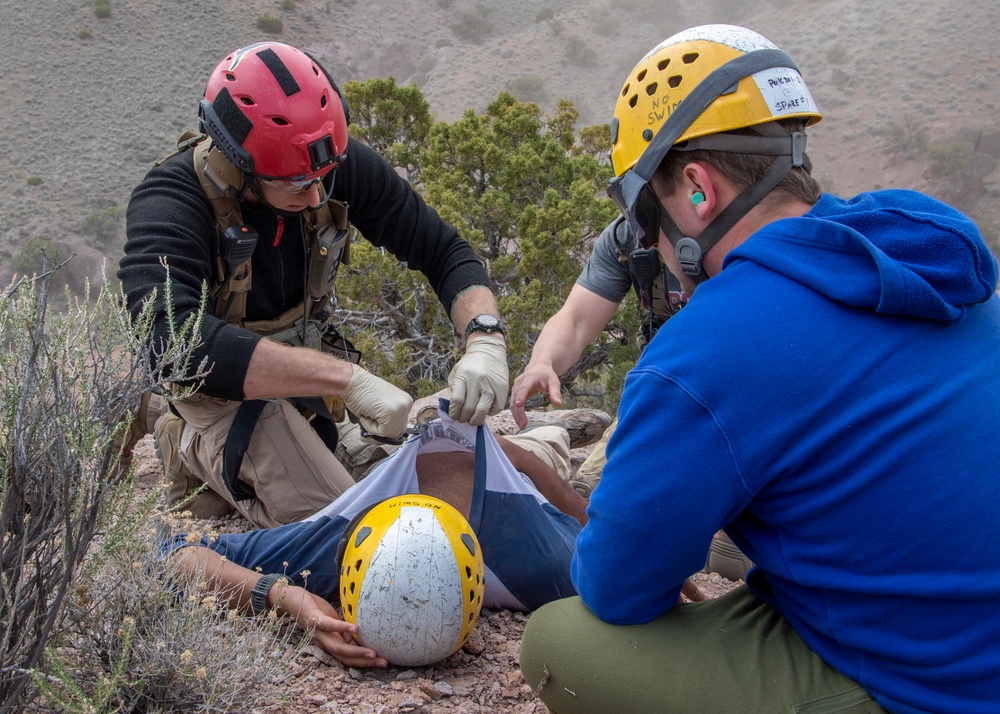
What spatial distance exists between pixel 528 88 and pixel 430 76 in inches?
204

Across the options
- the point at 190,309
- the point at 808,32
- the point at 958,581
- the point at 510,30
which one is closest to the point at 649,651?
the point at 958,581

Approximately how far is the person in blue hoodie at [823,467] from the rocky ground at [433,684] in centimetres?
70

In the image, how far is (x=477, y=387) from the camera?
3223 mm

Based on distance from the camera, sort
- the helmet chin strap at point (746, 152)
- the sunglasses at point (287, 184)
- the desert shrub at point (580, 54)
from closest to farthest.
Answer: the helmet chin strap at point (746, 152), the sunglasses at point (287, 184), the desert shrub at point (580, 54)

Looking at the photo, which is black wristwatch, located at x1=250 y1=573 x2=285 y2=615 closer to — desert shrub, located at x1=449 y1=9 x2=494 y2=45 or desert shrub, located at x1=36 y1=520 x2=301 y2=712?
desert shrub, located at x1=36 y1=520 x2=301 y2=712

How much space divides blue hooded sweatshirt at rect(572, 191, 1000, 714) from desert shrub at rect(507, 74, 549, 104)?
122ft

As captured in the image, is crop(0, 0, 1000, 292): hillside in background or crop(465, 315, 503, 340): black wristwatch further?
crop(0, 0, 1000, 292): hillside in background

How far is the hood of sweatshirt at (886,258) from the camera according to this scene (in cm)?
160

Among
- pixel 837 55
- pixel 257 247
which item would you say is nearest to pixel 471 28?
pixel 837 55

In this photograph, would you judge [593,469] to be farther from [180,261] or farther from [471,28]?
[471,28]

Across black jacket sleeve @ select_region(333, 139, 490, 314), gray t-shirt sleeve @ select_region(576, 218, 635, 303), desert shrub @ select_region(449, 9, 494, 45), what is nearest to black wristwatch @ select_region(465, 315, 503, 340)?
black jacket sleeve @ select_region(333, 139, 490, 314)

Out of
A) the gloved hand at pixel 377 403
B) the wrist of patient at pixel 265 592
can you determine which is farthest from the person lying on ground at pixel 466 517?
the gloved hand at pixel 377 403

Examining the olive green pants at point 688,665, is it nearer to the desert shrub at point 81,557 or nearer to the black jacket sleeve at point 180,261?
the desert shrub at point 81,557

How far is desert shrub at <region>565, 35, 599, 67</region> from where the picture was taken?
4231cm
